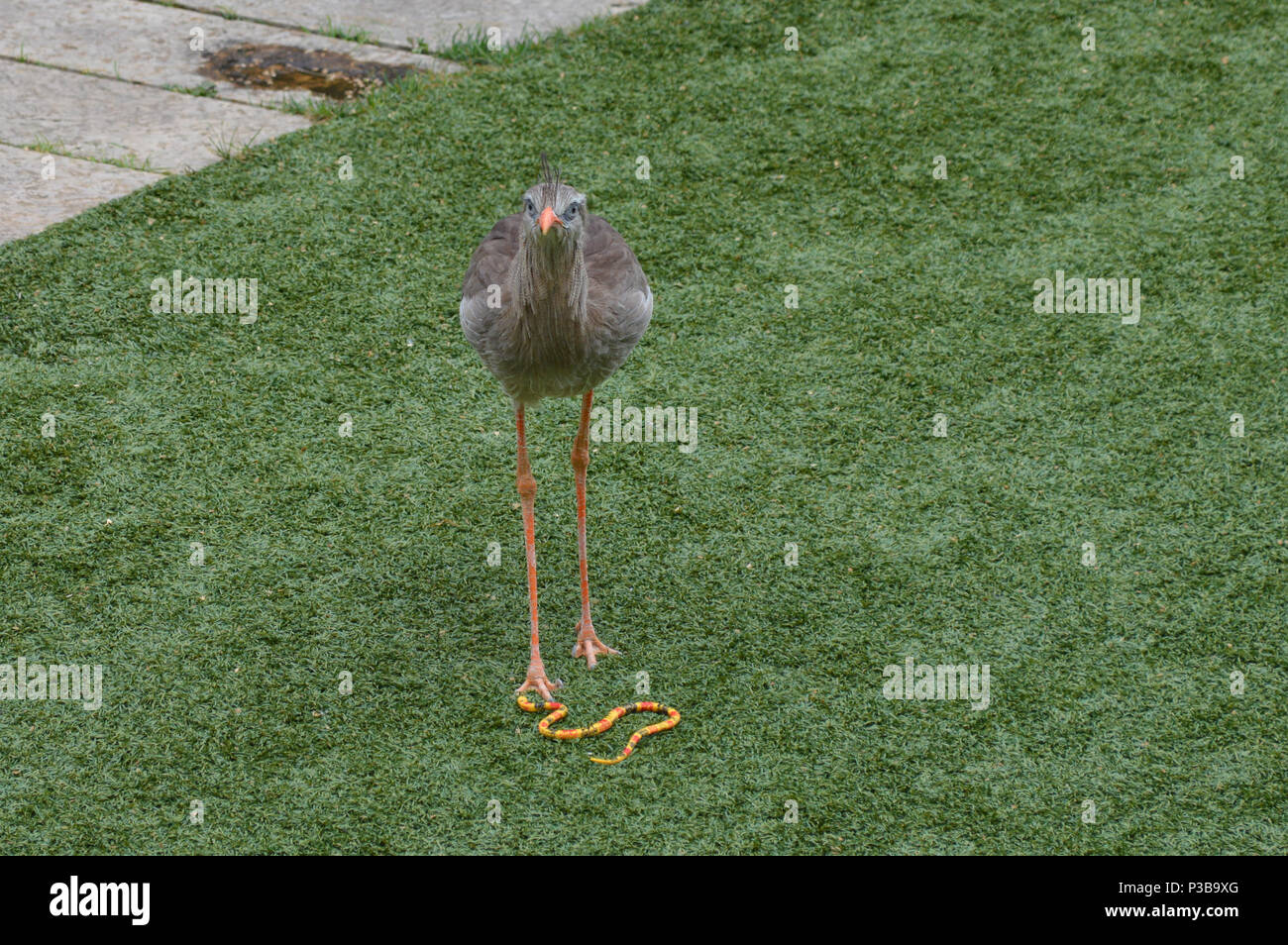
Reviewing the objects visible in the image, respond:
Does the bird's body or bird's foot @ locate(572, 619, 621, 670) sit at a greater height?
the bird's body

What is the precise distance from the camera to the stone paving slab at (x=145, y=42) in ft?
26.4

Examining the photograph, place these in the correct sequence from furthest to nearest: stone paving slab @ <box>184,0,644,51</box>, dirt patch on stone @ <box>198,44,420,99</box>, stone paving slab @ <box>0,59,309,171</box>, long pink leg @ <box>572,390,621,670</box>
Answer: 1. stone paving slab @ <box>184,0,644,51</box>
2. dirt patch on stone @ <box>198,44,420,99</box>
3. stone paving slab @ <box>0,59,309,171</box>
4. long pink leg @ <box>572,390,621,670</box>

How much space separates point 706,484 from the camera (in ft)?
17.5

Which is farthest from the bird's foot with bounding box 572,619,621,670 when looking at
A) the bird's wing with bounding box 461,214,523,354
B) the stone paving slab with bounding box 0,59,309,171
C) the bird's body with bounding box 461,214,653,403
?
the stone paving slab with bounding box 0,59,309,171

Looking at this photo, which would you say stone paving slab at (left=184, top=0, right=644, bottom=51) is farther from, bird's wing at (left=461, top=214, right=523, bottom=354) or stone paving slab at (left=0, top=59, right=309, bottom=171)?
bird's wing at (left=461, top=214, right=523, bottom=354)

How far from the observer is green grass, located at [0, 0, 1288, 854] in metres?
4.07

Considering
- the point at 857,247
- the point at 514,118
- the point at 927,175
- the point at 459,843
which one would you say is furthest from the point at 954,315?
the point at 459,843

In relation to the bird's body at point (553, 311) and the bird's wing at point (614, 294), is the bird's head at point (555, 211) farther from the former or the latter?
the bird's wing at point (614, 294)

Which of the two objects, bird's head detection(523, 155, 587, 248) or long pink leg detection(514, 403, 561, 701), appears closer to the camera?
bird's head detection(523, 155, 587, 248)

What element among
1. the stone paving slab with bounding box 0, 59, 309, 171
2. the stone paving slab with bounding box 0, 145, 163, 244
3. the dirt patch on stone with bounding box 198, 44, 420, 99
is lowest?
the stone paving slab with bounding box 0, 145, 163, 244

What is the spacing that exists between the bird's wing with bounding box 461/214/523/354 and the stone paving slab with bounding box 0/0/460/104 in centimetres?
396

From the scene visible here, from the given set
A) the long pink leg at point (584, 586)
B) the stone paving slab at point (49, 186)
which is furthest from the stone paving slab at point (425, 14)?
the long pink leg at point (584, 586)

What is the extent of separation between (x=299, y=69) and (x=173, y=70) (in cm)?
74

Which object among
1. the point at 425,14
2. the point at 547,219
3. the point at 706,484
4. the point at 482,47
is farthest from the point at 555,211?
the point at 425,14
